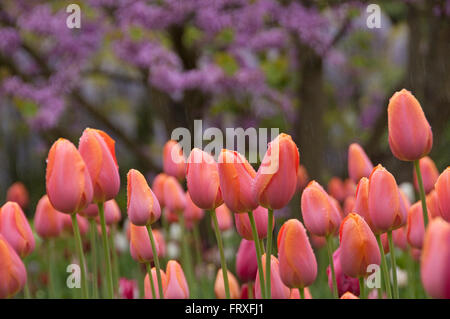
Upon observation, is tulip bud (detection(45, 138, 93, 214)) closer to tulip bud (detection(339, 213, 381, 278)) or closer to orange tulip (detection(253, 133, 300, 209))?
orange tulip (detection(253, 133, 300, 209))

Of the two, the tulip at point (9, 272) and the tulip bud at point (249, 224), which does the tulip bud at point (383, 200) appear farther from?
the tulip at point (9, 272)

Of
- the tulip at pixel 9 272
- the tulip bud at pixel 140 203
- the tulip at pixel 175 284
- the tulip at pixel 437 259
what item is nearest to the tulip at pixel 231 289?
the tulip at pixel 175 284

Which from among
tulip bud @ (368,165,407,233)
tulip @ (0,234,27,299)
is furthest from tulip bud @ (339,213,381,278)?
tulip @ (0,234,27,299)

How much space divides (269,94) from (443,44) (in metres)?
0.87

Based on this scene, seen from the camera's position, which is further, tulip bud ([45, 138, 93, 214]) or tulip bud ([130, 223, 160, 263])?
tulip bud ([130, 223, 160, 263])

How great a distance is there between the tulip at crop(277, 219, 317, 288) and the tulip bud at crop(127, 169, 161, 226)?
0.18 m

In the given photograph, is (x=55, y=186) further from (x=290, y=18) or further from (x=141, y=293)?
(x=290, y=18)

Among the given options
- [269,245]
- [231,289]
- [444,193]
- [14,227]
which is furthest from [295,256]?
[14,227]

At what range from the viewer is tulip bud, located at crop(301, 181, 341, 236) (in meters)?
0.83

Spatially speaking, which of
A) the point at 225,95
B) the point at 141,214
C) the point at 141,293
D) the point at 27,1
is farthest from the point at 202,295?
the point at 27,1

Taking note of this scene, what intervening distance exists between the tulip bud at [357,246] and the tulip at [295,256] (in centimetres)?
5

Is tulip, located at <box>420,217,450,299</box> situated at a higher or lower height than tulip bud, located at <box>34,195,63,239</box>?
lower

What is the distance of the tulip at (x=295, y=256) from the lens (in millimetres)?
735

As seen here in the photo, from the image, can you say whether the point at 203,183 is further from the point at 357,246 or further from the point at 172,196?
the point at 172,196
